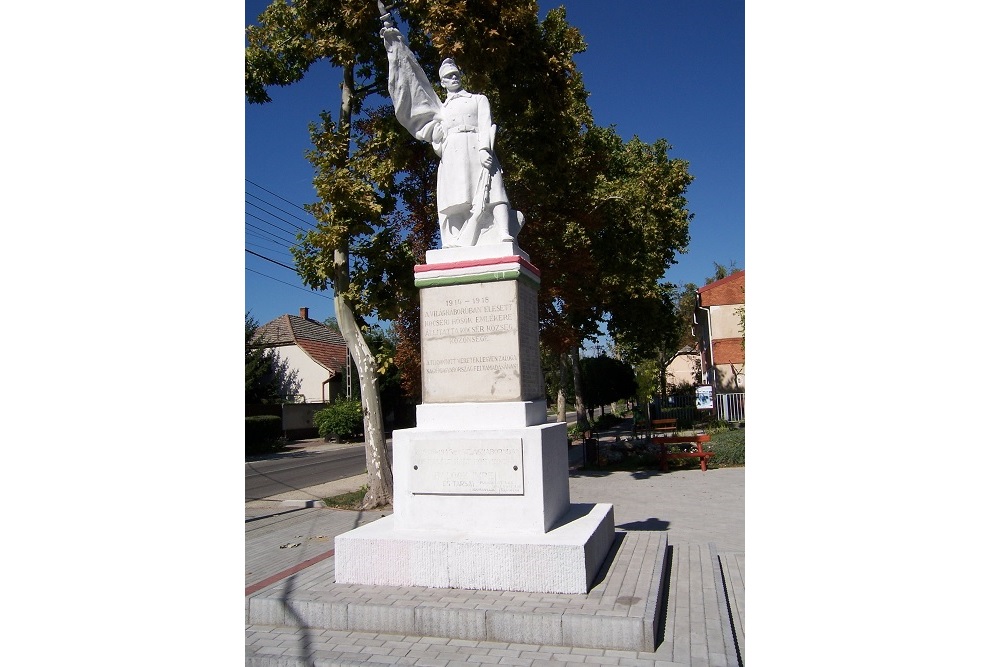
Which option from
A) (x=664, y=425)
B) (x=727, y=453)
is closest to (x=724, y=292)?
(x=664, y=425)

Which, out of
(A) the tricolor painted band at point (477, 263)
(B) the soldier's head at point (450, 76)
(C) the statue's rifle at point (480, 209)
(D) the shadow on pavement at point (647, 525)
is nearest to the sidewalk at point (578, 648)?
(D) the shadow on pavement at point (647, 525)

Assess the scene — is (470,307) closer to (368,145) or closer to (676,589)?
(676,589)

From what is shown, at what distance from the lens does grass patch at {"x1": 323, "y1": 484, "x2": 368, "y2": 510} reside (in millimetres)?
11180

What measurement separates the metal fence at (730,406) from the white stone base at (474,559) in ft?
71.3

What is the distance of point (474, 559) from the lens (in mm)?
4582

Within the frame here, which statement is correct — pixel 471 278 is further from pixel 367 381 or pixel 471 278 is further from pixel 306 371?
pixel 306 371

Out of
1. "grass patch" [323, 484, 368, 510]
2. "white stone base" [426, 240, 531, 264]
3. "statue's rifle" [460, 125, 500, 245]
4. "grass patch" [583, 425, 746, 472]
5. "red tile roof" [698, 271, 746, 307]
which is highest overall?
"red tile roof" [698, 271, 746, 307]

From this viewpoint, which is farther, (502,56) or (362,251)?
(362,251)

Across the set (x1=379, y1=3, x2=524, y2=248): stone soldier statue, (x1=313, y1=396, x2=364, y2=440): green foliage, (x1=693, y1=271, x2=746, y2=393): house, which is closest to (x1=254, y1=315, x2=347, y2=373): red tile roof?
(x1=313, y1=396, x2=364, y2=440): green foliage

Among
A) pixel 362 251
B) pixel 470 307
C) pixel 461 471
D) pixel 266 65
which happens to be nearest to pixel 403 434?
pixel 461 471

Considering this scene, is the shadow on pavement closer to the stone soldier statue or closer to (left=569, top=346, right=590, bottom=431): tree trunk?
the stone soldier statue

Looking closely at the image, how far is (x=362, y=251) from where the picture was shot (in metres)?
10.9

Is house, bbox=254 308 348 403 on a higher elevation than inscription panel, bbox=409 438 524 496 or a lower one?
higher

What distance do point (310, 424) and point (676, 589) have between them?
2983 cm
